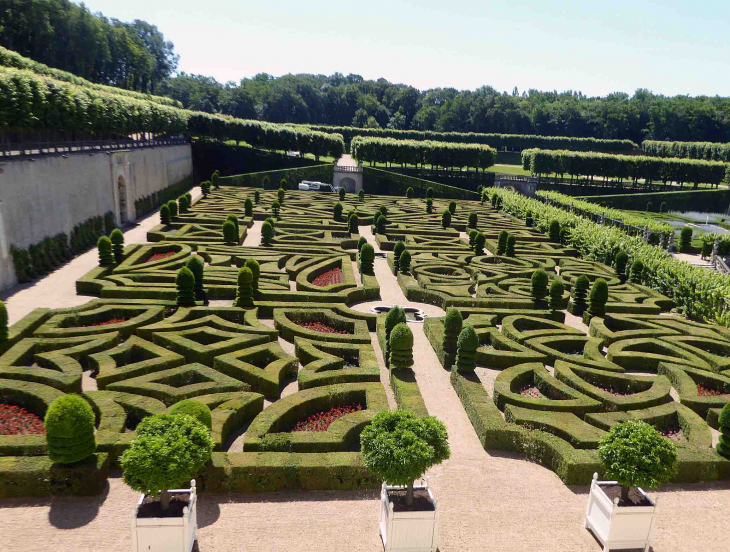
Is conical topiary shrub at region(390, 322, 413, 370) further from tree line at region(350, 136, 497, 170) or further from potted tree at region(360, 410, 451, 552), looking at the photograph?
tree line at region(350, 136, 497, 170)

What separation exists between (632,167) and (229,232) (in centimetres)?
6749

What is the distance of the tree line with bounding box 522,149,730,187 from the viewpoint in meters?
77.6

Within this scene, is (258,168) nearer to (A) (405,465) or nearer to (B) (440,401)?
(B) (440,401)

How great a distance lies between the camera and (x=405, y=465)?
30.2 ft

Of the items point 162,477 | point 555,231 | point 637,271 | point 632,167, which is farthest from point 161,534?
point 632,167

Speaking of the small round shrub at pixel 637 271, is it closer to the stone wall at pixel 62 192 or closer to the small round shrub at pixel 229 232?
the small round shrub at pixel 229 232

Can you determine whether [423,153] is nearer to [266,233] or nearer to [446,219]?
[446,219]

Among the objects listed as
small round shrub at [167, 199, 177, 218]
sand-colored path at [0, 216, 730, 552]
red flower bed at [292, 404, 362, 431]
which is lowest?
sand-colored path at [0, 216, 730, 552]

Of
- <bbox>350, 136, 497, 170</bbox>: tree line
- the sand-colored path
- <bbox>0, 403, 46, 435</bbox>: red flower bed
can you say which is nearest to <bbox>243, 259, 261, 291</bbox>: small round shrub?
<bbox>0, 403, 46, 435</bbox>: red flower bed

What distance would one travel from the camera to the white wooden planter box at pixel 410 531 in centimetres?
932

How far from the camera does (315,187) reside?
65875mm

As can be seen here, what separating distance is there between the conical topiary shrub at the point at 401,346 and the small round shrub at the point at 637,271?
1794 centimetres

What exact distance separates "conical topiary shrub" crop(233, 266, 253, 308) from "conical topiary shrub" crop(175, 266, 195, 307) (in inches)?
70.4

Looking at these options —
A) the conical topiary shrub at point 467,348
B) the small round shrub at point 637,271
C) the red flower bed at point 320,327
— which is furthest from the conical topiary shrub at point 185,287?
the small round shrub at point 637,271
